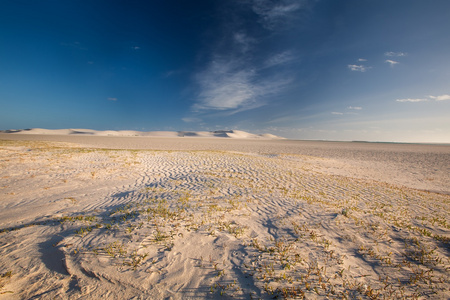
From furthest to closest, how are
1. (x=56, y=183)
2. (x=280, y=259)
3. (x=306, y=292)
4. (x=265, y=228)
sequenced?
1. (x=56, y=183)
2. (x=265, y=228)
3. (x=280, y=259)
4. (x=306, y=292)

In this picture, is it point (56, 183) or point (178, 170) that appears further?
point (178, 170)

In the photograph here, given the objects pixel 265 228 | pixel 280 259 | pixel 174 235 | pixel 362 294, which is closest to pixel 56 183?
pixel 174 235

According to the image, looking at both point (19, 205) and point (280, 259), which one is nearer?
point (280, 259)

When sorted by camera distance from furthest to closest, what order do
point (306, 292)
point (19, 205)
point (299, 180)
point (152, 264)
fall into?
point (299, 180), point (19, 205), point (152, 264), point (306, 292)

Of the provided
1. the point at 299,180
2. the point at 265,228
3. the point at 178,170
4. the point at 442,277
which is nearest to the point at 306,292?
the point at 265,228

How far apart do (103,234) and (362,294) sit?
5.95 meters

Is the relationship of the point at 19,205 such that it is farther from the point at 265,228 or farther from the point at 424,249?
the point at 424,249

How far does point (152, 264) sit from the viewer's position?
3873 millimetres

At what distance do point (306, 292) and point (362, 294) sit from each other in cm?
107

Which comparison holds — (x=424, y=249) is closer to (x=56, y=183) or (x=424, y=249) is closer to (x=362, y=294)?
(x=362, y=294)

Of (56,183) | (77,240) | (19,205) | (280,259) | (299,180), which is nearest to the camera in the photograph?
(280,259)

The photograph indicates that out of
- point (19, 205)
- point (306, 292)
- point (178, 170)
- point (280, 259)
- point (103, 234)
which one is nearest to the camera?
point (306, 292)

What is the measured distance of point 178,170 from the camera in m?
13.9

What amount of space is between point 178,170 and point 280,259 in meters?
10.9
